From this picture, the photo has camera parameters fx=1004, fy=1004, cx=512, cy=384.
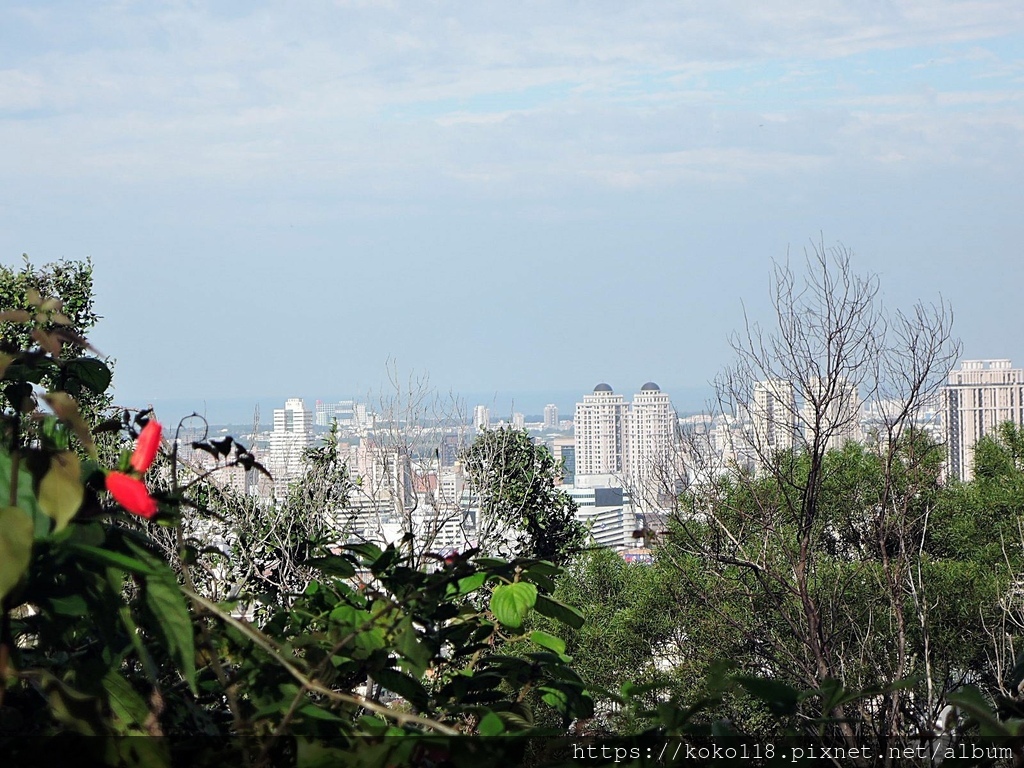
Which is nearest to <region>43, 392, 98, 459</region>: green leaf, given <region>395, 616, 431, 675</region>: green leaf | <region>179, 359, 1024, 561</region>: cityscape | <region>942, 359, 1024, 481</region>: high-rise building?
<region>395, 616, 431, 675</region>: green leaf

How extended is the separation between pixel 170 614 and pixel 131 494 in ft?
0.26

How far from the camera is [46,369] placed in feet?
3.21

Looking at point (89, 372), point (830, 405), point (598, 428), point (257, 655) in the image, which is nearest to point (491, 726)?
point (257, 655)

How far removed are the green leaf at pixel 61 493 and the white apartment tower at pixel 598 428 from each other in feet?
156

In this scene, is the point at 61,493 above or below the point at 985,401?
below

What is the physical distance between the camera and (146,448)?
665 mm

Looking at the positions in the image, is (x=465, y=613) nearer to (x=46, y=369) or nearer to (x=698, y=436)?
(x=46, y=369)

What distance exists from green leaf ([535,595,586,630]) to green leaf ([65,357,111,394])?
1.52 ft

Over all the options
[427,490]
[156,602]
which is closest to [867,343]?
[427,490]

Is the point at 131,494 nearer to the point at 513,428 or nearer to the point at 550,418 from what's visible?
the point at 513,428

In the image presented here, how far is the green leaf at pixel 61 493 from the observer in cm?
48

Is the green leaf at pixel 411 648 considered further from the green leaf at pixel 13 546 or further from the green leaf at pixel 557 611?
Result: the green leaf at pixel 13 546

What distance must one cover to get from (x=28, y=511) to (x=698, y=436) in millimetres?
8574

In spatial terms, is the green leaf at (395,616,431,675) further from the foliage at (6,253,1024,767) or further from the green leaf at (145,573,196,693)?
the green leaf at (145,573,196,693)
